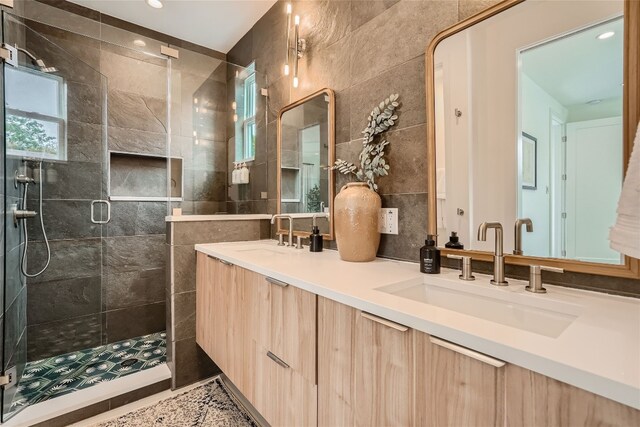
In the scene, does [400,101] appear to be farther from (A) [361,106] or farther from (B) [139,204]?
(B) [139,204]

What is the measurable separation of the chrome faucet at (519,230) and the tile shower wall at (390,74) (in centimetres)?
13

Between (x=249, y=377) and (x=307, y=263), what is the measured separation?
0.59 meters

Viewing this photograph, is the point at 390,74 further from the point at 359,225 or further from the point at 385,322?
the point at 385,322

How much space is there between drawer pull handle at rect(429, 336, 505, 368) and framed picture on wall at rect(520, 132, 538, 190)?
66cm

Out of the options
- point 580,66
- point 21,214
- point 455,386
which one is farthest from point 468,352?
point 21,214

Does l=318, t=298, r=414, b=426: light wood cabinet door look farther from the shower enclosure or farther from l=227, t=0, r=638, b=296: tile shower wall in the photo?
the shower enclosure

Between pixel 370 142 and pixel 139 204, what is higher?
pixel 370 142

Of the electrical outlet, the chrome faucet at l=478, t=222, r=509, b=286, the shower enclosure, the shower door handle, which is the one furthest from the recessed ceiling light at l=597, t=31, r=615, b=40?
the shower door handle

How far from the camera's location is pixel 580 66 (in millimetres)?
871

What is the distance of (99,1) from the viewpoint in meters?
2.25

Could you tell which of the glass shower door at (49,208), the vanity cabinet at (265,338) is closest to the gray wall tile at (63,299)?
the glass shower door at (49,208)

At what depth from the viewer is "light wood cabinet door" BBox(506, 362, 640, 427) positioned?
421 mm

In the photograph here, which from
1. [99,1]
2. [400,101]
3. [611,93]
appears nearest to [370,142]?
[400,101]

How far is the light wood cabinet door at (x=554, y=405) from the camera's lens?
0.42 meters
